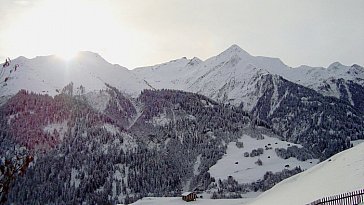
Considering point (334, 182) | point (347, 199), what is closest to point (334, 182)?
point (334, 182)

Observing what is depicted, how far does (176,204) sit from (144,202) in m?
11.0

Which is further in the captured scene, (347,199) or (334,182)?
(334,182)

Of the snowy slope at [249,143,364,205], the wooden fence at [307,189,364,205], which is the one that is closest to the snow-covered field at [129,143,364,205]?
the snowy slope at [249,143,364,205]

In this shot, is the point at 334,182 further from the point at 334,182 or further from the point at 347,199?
the point at 347,199

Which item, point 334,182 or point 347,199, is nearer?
point 347,199

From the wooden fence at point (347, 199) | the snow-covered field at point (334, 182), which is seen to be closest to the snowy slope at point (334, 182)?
the snow-covered field at point (334, 182)

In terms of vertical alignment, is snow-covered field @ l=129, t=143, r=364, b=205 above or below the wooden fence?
above

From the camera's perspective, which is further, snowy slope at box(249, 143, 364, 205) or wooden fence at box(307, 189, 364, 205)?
snowy slope at box(249, 143, 364, 205)

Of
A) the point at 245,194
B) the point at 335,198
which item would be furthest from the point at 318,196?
the point at 245,194

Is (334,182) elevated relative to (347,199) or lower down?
elevated

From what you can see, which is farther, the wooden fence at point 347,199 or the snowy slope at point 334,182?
the snowy slope at point 334,182

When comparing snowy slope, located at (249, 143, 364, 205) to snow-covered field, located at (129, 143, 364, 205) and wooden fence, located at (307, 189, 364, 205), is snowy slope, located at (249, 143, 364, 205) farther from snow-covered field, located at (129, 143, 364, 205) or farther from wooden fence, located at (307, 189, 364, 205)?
wooden fence, located at (307, 189, 364, 205)

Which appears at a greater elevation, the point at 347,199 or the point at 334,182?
the point at 334,182

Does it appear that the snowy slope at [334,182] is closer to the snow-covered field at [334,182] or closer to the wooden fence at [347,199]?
the snow-covered field at [334,182]
